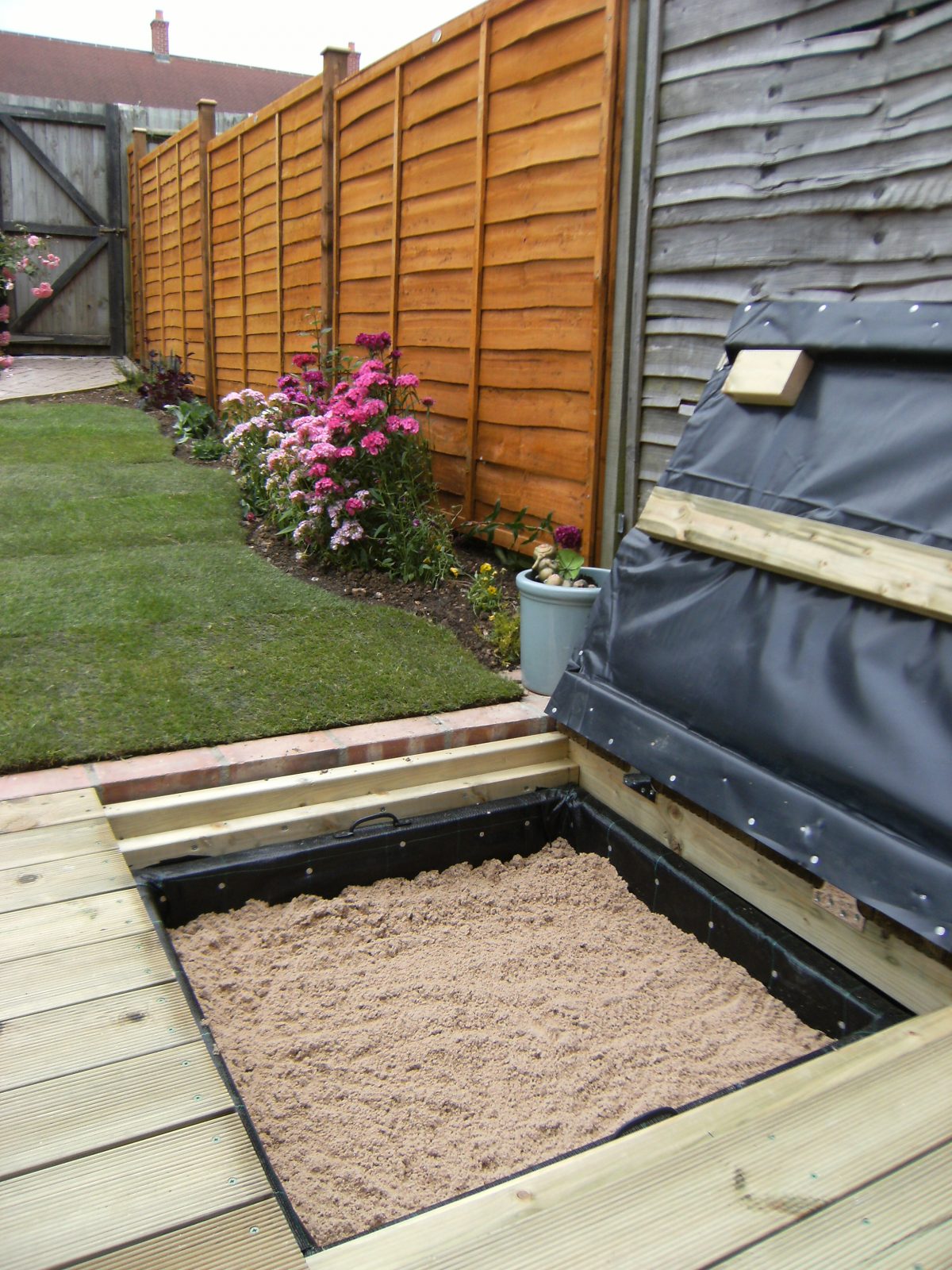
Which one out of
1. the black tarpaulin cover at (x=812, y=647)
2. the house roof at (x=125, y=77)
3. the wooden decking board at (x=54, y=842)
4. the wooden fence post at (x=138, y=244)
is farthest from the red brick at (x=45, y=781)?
the house roof at (x=125, y=77)

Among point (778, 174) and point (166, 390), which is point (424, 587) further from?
point (166, 390)

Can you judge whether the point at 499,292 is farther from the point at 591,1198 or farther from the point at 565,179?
the point at 591,1198

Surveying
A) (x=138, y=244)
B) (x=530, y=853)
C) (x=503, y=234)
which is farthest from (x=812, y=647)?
(x=138, y=244)

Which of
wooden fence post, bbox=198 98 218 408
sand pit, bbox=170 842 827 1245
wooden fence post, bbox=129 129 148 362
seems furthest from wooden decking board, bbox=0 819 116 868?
wooden fence post, bbox=129 129 148 362

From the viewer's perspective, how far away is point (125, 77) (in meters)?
23.5

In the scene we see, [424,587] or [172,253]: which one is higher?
[172,253]

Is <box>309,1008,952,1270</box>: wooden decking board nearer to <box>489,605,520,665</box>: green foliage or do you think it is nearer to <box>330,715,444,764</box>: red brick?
<box>330,715,444,764</box>: red brick

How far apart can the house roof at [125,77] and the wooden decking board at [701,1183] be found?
25.0 meters

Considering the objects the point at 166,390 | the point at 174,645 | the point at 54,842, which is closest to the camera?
the point at 54,842

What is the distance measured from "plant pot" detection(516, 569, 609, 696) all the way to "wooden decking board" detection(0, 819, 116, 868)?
147cm

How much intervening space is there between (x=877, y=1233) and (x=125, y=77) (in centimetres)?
2790

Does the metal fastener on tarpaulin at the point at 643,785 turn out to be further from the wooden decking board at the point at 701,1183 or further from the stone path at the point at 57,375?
the stone path at the point at 57,375

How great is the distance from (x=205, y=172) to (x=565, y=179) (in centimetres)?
604

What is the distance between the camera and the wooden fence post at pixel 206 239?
8.63m
